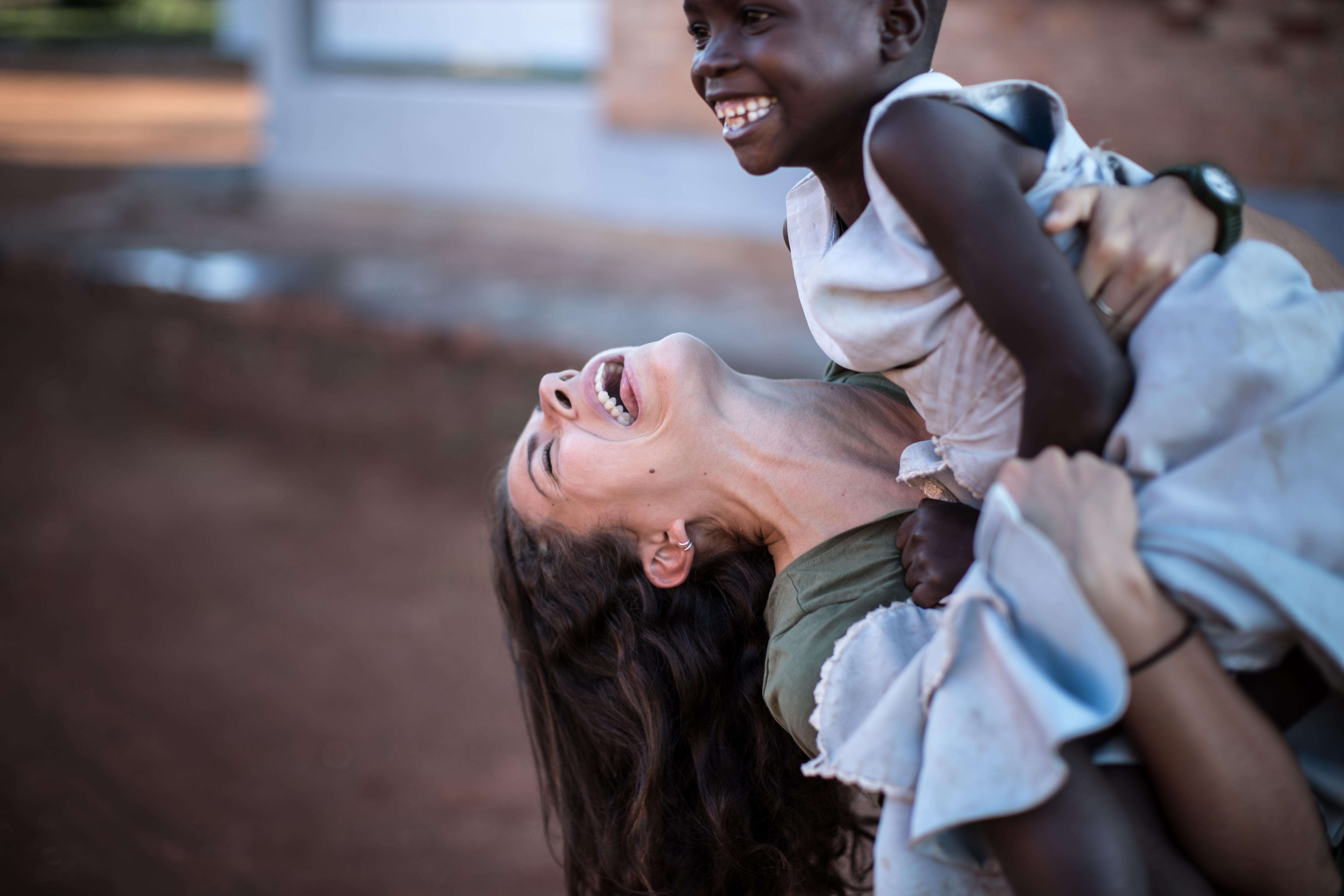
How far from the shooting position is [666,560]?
2.23 m

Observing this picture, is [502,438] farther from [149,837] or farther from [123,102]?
[123,102]

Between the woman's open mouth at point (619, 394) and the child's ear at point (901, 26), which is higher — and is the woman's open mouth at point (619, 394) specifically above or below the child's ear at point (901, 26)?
below

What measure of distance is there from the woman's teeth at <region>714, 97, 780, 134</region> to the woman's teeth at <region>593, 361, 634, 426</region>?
0.65m

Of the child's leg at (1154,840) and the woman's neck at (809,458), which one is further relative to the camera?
the woman's neck at (809,458)

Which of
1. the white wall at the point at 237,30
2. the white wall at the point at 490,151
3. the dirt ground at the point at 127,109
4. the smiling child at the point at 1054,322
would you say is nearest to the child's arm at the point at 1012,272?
the smiling child at the point at 1054,322

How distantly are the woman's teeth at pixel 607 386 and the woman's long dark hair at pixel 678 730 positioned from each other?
0.85ft

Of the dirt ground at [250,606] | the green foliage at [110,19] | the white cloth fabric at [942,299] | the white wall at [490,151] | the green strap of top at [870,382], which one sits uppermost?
the white cloth fabric at [942,299]

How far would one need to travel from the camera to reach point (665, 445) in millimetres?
2090

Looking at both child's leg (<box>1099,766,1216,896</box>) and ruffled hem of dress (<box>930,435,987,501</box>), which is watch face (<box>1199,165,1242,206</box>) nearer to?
ruffled hem of dress (<box>930,435,987,501</box>)

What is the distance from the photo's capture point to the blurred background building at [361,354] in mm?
4031

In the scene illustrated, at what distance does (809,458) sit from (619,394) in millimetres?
488

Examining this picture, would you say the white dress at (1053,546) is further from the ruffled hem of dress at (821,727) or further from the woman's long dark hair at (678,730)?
the woman's long dark hair at (678,730)

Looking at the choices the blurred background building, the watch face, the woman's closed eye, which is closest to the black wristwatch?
the watch face

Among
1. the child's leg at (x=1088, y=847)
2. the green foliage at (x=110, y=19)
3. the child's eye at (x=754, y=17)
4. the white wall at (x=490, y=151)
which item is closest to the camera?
the child's leg at (x=1088, y=847)
